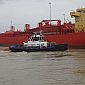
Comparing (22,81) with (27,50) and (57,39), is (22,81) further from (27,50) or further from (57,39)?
(57,39)

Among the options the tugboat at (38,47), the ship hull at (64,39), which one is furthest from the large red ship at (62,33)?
the tugboat at (38,47)

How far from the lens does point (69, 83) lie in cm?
1928

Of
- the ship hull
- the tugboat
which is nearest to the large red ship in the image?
the ship hull

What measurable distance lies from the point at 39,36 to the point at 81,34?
9077 mm

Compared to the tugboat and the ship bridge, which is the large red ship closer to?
the ship bridge

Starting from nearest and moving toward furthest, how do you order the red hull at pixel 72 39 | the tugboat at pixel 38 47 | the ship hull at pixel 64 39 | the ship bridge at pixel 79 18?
1. the tugboat at pixel 38 47
2. the red hull at pixel 72 39
3. the ship hull at pixel 64 39
4. the ship bridge at pixel 79 18

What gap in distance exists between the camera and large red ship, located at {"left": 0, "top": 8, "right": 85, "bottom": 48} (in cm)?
5753

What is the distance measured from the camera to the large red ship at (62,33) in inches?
2265

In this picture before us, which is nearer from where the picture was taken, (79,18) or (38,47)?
(38,47)

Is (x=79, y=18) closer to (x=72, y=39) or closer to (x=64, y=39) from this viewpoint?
(x=64, y=39)

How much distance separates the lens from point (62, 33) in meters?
62.5

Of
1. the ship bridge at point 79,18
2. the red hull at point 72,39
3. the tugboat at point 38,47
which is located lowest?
the tugboat at point 38,47

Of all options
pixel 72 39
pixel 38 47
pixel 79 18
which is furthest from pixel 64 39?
pixel 38 47

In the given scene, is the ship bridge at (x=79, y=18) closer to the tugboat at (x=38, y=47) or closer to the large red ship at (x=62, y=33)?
the large red ship at (x=62, y=33)
